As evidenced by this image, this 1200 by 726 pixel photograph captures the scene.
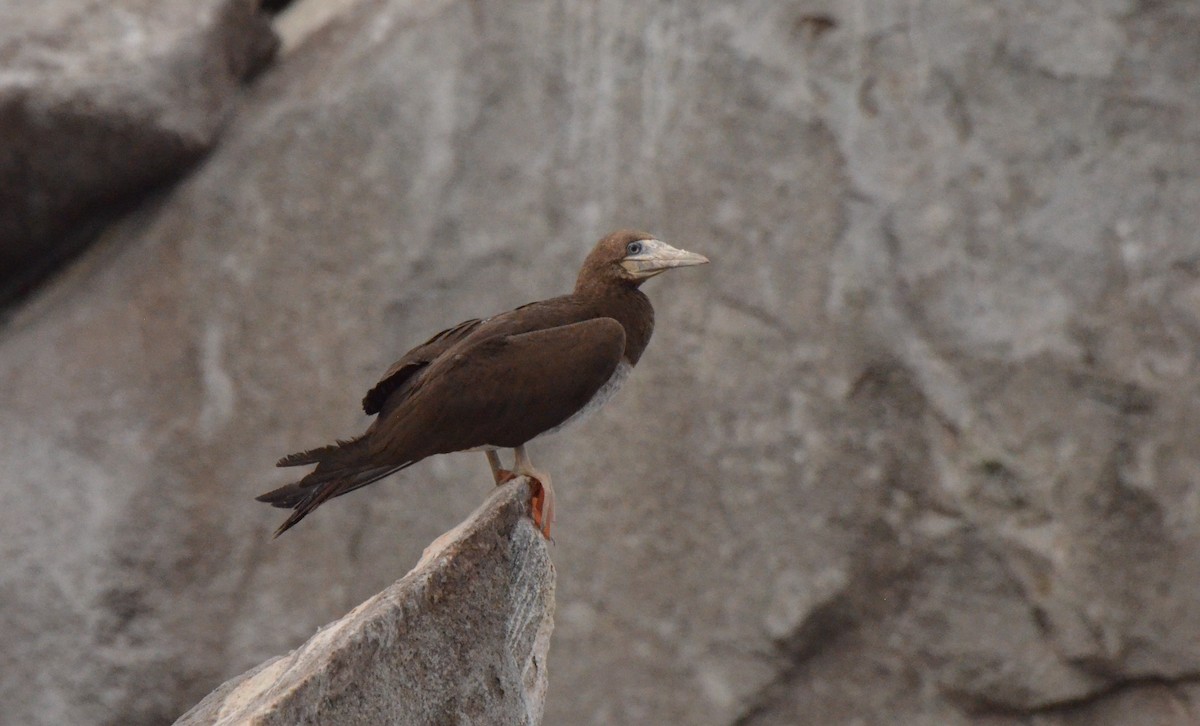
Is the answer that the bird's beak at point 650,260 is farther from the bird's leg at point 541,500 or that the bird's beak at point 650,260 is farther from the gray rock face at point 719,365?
the gray rock face at point 719,365

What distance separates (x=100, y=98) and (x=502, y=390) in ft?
13.0

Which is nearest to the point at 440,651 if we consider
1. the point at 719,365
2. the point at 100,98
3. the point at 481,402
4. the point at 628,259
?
the point at 481,402

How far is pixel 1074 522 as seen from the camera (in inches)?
259

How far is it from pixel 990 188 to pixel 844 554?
1747 mm

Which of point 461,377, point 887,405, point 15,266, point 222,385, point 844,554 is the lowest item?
point 844,554

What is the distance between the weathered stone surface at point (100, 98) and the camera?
7297 millimetres

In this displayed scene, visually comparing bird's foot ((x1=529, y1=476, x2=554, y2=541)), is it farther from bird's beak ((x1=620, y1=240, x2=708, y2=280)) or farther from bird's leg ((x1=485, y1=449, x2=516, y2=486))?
bird's beak ((x1=620, y1=240, x2=708, y2=280))

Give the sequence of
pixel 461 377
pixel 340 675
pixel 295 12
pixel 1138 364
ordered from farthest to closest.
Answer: pixel 295 12, pixel 1138 364, pixel 461 377, pixel 340 675

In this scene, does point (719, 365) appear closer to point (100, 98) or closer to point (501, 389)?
point (501, 389)

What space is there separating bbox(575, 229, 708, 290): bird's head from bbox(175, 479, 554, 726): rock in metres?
0.80

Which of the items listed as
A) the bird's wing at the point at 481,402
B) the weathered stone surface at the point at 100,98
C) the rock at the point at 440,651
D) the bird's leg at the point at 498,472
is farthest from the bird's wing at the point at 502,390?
the weathered stone surface at the point at 100,98

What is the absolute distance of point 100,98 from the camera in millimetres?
7297

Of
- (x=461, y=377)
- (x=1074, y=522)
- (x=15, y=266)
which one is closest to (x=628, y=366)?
(x=461, y=377)

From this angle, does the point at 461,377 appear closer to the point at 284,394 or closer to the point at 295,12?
the point at 284,394
